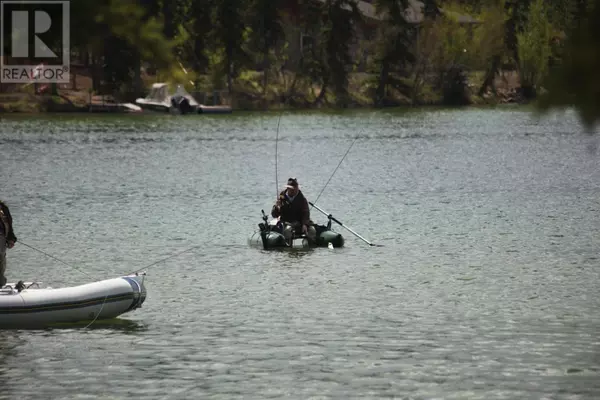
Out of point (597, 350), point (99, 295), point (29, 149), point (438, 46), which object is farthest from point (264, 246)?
point (438, 46)

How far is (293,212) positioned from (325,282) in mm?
2788

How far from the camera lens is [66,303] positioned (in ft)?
66.0

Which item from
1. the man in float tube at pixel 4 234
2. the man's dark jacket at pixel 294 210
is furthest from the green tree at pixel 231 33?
the man in float tube at pixel 4 234

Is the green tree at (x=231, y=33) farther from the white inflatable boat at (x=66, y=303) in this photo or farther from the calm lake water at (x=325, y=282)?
the white inflatable boat at (x=66, y=303)

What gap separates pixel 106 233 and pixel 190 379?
20.3m

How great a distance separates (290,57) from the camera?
132 metres

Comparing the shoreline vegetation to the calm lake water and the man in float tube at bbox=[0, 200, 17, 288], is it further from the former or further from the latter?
the man in float tube at bbox=[0, 200, 17, 288]

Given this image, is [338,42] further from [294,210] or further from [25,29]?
[25,29]

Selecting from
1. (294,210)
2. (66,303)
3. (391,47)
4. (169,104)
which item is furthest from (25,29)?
(391,47)

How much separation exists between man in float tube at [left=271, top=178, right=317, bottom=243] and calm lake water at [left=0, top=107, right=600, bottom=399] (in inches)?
26.2

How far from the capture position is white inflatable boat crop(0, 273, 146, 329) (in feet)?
65.2

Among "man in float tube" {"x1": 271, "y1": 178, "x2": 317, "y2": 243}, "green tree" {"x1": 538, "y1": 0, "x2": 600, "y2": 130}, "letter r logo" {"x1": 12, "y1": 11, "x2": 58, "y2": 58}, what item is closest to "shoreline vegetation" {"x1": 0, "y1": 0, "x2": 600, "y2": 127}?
"man in float tube" {"x1": 271, "y1": 178, "x2": 317, "y2": 243}

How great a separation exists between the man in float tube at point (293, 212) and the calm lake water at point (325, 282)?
2.18 feet

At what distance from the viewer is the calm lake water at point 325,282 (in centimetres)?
1762
